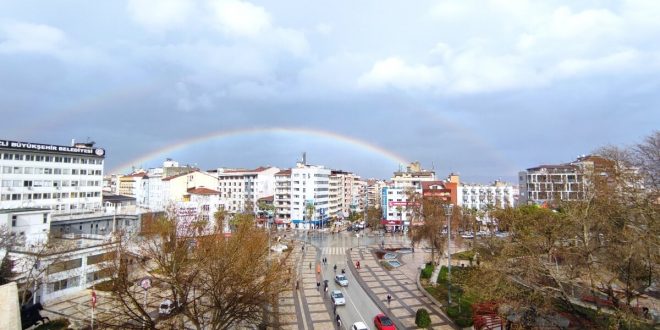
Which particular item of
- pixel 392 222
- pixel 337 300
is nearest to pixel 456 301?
pixel 337 300

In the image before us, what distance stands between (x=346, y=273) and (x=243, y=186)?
74.0 meters

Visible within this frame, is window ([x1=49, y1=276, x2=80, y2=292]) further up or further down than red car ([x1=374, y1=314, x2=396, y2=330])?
further up

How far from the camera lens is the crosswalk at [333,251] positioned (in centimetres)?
6078

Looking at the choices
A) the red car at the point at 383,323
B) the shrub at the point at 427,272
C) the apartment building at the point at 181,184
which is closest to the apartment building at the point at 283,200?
the apartment building at the point at 181,184

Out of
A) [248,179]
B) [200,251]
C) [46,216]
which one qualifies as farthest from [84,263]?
A: [248,179]

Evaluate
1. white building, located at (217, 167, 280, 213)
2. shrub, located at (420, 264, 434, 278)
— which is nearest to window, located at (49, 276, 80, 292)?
shrub, located at (420, 264, 434, 278)

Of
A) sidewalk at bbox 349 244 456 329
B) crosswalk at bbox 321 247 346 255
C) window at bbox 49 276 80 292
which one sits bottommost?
sidewalk at bbox 349 244 456 329

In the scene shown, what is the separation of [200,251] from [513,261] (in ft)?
A: 52.8

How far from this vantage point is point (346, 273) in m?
45.6

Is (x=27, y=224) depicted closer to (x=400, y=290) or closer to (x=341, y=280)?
(x=341, y=280)

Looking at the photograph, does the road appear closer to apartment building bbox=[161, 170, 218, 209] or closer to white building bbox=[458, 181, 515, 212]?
white building bbox=[458, 181, 515, 212]

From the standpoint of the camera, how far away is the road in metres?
29.6

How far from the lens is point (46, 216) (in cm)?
4238

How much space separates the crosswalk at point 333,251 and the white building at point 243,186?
49.1 metres
